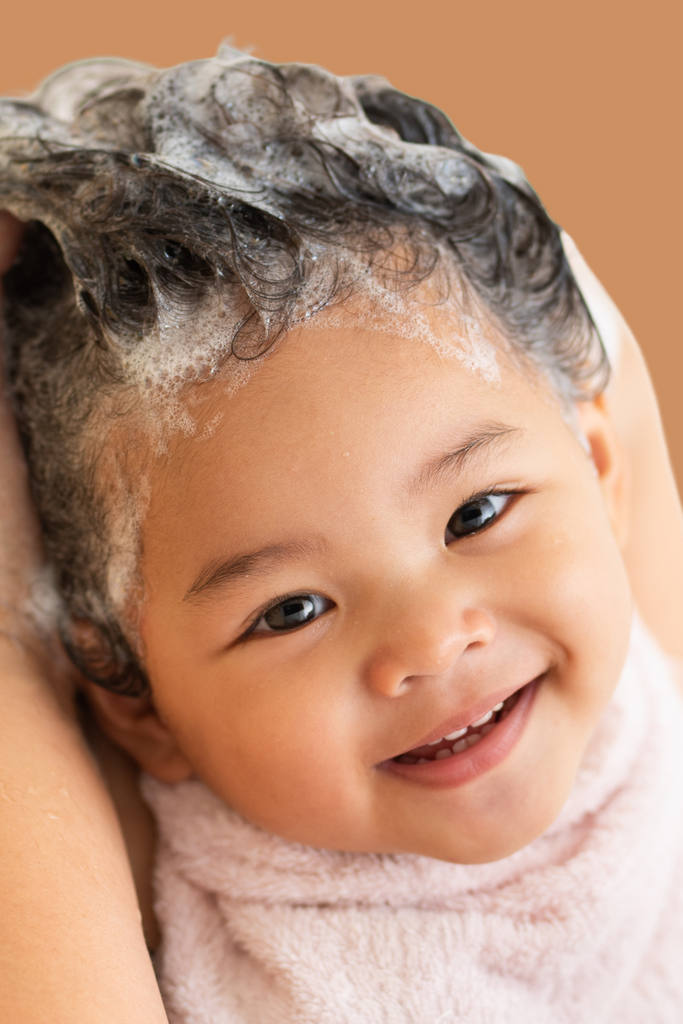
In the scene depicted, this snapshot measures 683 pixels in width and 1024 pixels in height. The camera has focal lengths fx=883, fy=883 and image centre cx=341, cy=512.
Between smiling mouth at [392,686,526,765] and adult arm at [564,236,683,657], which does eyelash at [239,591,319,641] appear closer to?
smiling mouth at [392,686,526,765]

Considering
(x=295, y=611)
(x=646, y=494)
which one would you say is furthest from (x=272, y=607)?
(x=646, y=494)

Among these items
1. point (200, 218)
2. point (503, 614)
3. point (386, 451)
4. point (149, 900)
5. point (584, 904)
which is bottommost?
point (584, 904)

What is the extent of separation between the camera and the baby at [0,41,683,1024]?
2.94 feet

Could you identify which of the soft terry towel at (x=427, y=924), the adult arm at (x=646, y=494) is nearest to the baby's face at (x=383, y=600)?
the soft terry towel at (x=427, y=924)

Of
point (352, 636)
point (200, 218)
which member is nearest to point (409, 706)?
point (352, 636)

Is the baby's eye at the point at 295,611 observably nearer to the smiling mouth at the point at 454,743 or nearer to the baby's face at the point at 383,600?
the baby's face at the point at 383,600

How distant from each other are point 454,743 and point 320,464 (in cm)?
36

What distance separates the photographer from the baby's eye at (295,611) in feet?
3.05

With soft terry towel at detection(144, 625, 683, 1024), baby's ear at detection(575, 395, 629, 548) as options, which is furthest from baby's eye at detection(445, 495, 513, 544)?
soft terry towel at detection(144, 625, 683, 1024)

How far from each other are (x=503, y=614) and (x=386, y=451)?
0.72 ft

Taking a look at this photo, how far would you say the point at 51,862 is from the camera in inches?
32.8

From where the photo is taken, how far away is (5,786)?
33.8 inches

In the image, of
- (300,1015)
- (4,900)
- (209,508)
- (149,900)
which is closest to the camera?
(4,900)

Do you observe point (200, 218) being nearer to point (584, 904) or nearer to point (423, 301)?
point (423, 301)
